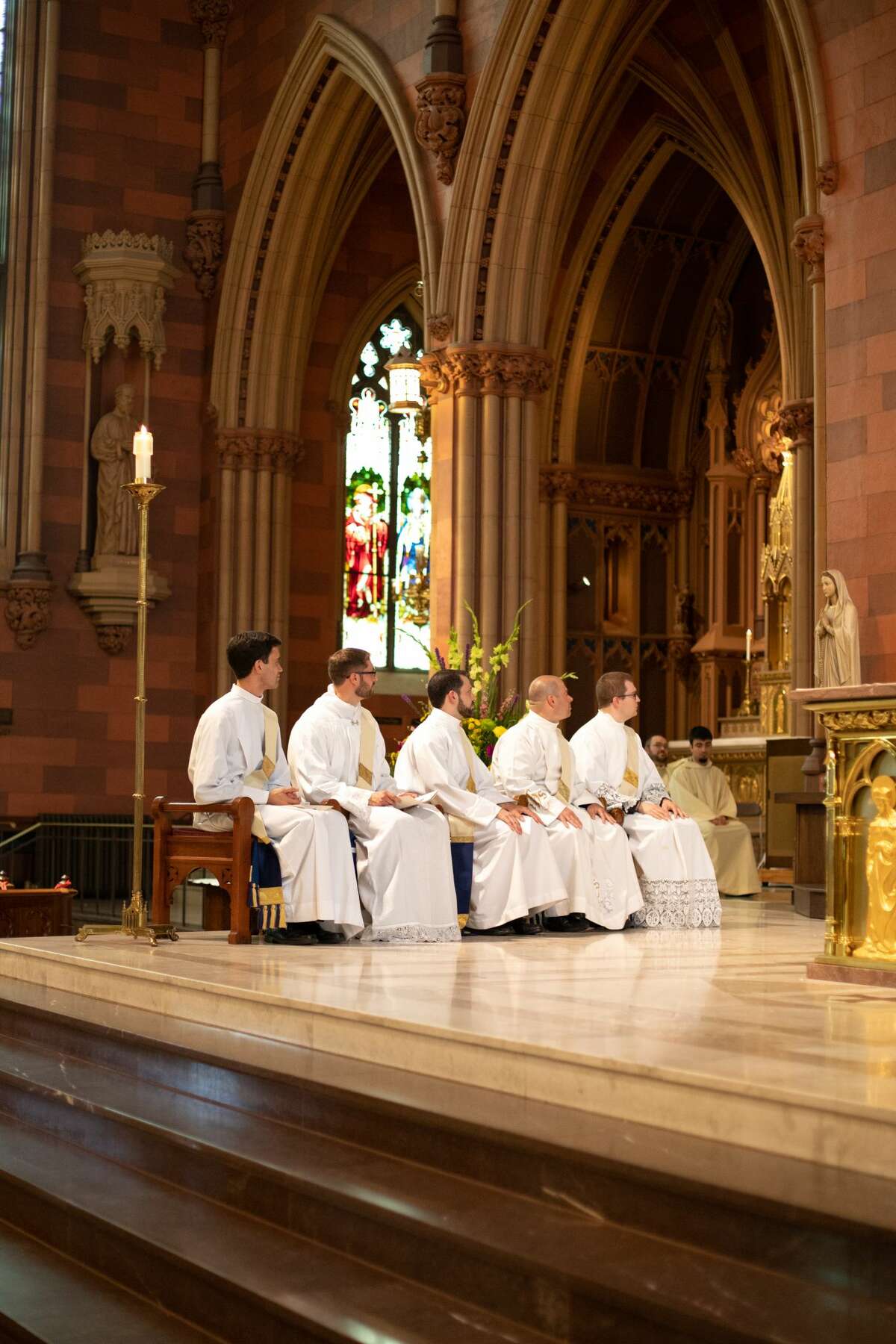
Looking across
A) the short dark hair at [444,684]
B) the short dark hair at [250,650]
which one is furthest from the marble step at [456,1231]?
the short dark hair at [444,684]

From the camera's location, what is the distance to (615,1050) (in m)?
4.12

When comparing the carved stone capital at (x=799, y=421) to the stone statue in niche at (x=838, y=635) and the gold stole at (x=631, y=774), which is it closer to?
the stone statue in niche at (x=838, y=635)

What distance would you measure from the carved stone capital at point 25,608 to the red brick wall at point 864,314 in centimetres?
946

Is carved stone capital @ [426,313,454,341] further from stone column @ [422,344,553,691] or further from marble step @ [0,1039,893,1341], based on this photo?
marble step @ [0,1039,893,1341]

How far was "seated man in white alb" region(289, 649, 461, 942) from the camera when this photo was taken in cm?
799

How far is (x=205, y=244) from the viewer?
58.9 ft

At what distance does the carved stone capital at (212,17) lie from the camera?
1814 centimetres

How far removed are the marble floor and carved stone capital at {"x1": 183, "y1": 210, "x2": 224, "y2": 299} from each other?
11.4 metres


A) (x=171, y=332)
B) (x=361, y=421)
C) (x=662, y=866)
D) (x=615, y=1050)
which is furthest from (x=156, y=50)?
(x=615, y=1050)

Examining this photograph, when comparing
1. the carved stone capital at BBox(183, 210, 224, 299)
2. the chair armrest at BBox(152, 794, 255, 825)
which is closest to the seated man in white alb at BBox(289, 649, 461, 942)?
the chair armrest at BBox(152, 794, 255, 825)

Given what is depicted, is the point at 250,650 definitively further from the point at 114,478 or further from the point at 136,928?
the point at 114,478

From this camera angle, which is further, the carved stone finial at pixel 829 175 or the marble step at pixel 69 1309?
the carved stone finial at pixel 829 175

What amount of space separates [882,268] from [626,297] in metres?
9.87

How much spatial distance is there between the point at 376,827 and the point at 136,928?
122 centimetres
